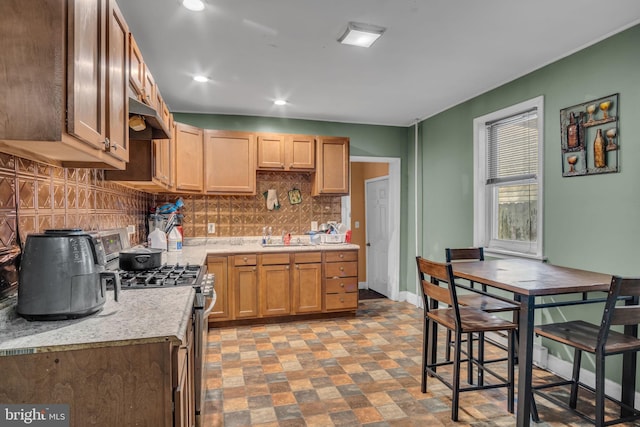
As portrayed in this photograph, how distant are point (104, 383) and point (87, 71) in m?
1.02

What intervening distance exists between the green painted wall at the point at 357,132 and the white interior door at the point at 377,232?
0.29 m

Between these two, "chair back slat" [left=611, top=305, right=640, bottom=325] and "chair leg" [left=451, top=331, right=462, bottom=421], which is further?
"chair leg" [left=451, top=331, right=462, bottom=421]

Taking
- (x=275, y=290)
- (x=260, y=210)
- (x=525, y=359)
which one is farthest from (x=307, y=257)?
(x=525, y=359)

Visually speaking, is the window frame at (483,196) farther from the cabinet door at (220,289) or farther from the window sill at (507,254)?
the cabinet door at (220,289)

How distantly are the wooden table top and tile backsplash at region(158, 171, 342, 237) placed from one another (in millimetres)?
2451

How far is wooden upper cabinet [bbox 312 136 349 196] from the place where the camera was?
15.6ft

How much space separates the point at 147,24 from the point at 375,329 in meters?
3.41

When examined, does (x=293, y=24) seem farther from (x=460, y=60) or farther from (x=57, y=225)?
(x=57, y=225)

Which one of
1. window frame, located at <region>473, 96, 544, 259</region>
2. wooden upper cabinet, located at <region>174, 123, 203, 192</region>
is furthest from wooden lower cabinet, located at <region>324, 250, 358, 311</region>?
wooden upper cabinet, located at <region>174, 123, 203, 192</region>

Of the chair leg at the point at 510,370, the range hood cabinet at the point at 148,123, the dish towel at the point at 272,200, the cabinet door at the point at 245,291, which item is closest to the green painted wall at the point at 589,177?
the chair leg at the point at 510,370

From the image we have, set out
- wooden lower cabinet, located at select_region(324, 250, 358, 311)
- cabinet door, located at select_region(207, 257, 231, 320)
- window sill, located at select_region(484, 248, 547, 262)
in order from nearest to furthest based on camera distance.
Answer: window sill, located at select_region(484, 248, 547, 262) → cabinet door, located at select_region(207, 257, 231, 320) → wooden lower cabinet, located at select_region(324, 250, 358, 311)

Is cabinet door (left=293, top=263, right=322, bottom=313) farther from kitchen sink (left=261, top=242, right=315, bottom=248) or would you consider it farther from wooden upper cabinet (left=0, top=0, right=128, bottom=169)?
wooden upper cabinet (left=0, top=0, right=128, bottom=169)

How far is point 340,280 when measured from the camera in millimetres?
4496

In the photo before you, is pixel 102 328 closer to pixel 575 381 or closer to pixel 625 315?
pixel 625 315
